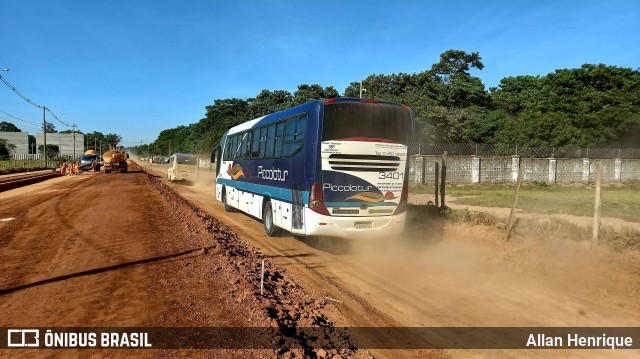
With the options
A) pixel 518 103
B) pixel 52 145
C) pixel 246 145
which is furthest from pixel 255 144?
pixel 52 145

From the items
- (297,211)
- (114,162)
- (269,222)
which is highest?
(114,162)

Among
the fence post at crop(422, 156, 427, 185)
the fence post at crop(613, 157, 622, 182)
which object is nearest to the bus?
the fence post at crop(422, 156, 427, 185)

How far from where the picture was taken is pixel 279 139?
10641mm

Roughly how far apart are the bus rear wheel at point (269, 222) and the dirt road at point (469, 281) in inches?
20.8

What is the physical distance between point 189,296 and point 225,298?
53cm

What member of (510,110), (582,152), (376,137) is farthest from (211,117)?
A: (376,137)

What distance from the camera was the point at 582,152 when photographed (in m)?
31.6

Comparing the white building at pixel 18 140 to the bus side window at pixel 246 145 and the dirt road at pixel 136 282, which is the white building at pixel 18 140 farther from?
the dirt road at pixel 136 282

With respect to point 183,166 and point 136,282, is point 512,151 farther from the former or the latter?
point 136,282

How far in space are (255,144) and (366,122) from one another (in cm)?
492

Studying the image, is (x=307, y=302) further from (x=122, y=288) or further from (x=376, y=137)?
(x=376, y=137)

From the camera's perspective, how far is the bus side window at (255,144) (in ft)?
40.9

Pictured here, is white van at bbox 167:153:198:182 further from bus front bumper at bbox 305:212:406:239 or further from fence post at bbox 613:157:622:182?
fence post at bbox 613:157:622:182

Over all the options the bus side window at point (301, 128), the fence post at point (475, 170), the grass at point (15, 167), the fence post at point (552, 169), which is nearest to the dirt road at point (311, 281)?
the bus side window at point (301, 128)
